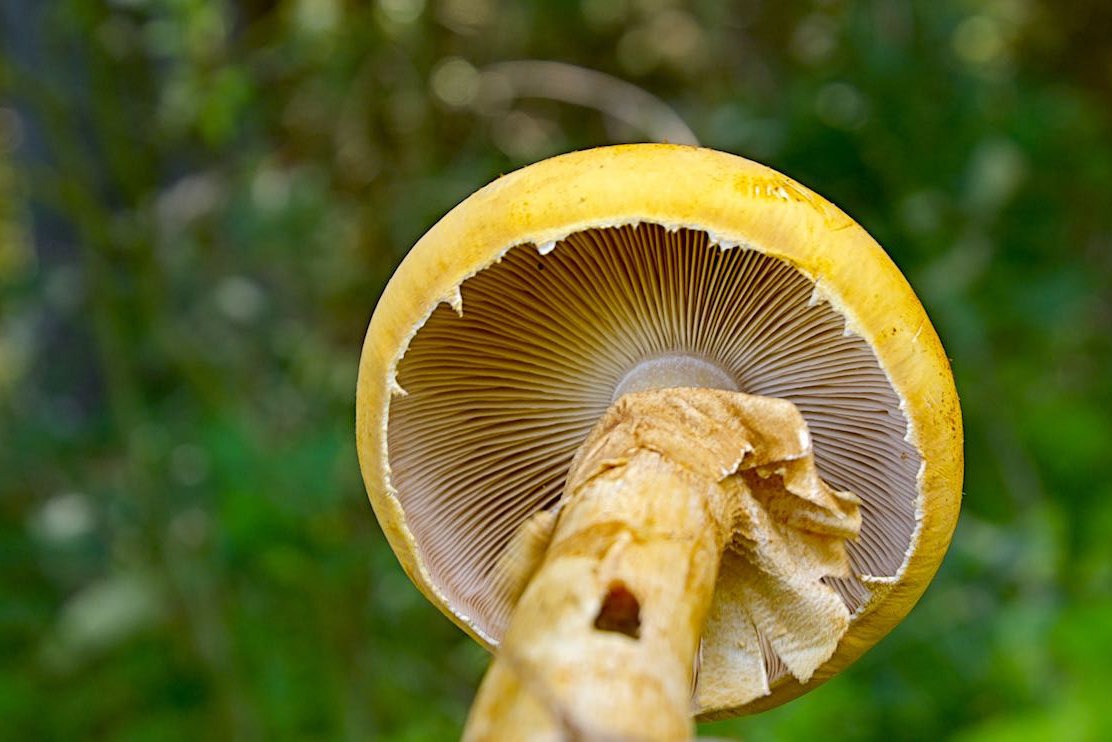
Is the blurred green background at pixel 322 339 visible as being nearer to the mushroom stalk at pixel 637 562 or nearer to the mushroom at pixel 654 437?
the mushroom at pixel 654 437

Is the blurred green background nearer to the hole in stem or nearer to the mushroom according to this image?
the mushroom

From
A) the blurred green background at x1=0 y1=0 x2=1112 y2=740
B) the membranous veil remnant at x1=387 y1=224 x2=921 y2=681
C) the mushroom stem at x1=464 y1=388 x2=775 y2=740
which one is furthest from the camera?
the blurred green background at x1=0 y1=0 x2=1112 y2=740

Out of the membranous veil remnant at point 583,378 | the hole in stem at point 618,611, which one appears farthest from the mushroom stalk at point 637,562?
the membranous veil remnant at point 583,378

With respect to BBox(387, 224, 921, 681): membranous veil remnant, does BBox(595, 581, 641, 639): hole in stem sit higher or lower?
lower

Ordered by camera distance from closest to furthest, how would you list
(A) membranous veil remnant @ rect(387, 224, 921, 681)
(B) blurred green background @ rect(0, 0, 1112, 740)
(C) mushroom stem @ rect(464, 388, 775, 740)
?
(C) mushroom stem @ rect(464, 388, 775, 740) < (A) membranous veil remnant @ rect(387, 224, 921, 681) < (B) blurred green background @ rect(0, 0, 1112, 740)

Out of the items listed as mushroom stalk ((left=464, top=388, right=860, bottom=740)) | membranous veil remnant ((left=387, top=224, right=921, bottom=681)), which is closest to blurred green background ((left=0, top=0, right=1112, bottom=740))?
membranous veil remnant ((left=387, top=224, right=921, bottom=681))

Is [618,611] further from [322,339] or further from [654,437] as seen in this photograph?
[322,339]

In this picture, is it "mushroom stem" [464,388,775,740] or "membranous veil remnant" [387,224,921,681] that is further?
"membranous veil remnant" [387,224,921,681]
